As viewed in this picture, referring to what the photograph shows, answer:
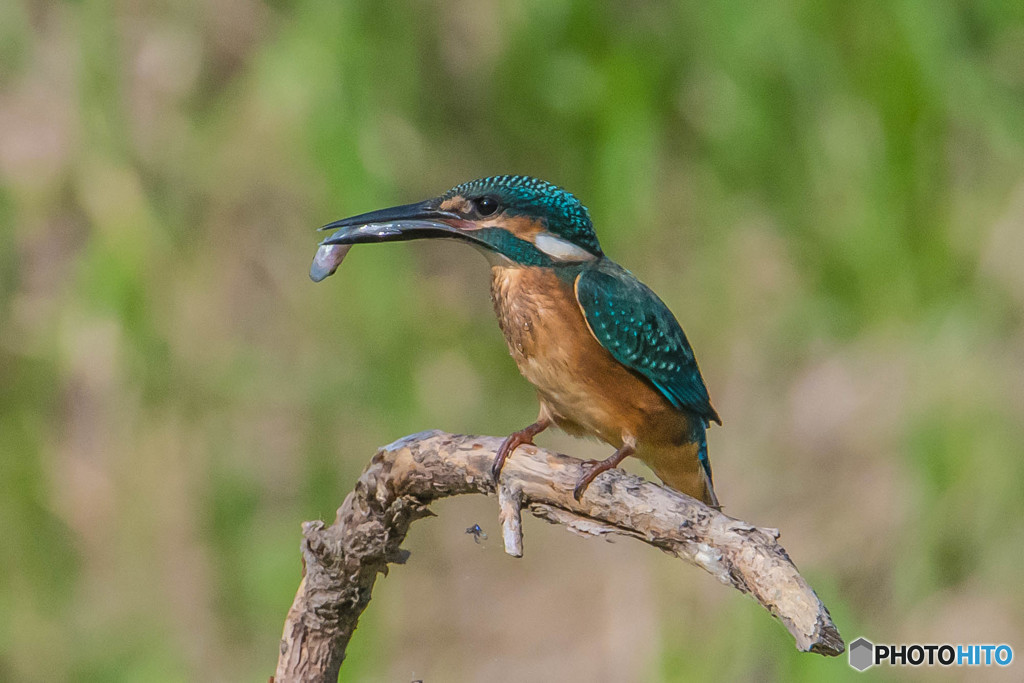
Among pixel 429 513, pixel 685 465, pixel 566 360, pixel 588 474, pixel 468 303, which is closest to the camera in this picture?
pixel 588 474

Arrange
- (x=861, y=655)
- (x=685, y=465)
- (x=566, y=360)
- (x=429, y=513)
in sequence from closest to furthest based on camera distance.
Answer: (x=429, y=513)
(x=566, y=360)
(x=685, y=465)
(x=861, y=655)

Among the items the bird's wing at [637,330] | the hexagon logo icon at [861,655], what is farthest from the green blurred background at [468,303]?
the bird's wing at [637,330]

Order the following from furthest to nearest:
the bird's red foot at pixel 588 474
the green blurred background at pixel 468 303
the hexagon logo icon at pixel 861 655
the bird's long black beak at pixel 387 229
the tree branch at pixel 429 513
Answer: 1. the green blurred background at pixel 468 303
2. the hexagon logo icon at pixel 861 655
3. the bird's long black beak at pixel 387 229
4. the bird's red foot at pixel 588 474
5. the tree branch at pixel 429 513

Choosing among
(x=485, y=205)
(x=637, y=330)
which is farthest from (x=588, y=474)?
(x=485, y=205)

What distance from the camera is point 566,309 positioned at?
5.40 feet

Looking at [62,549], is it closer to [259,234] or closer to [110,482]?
[110,482]

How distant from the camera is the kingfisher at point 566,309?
5.36 feet

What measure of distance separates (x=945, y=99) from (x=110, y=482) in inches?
103

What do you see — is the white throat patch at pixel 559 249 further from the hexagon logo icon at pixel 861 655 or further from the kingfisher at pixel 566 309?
the hexagon logo icon at pixel 861 655

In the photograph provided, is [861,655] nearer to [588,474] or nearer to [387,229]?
[588,474]

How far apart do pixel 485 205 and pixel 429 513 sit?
0.45 m

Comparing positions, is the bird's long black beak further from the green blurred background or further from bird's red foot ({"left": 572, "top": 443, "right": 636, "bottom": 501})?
the green blurred background

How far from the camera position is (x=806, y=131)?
2.75 metres

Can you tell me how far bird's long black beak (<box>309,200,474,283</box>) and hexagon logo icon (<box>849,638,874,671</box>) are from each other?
133 centimetres
